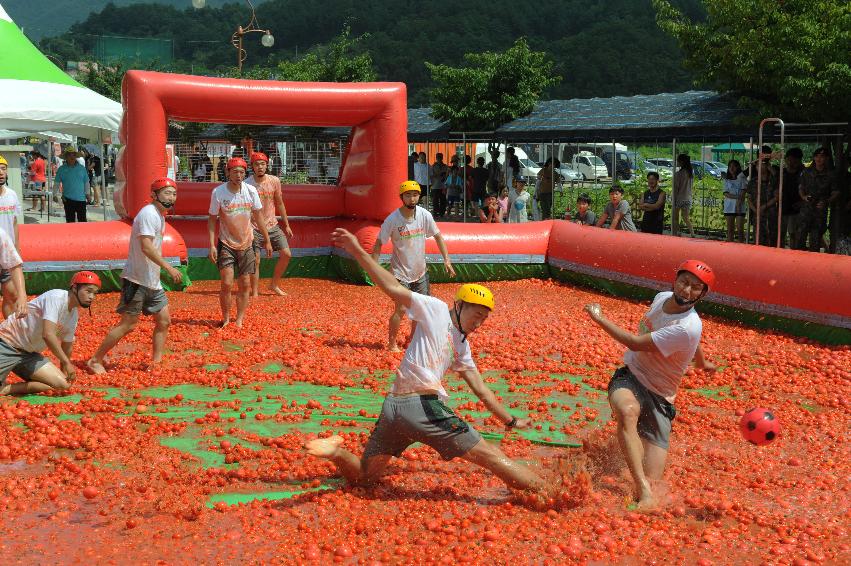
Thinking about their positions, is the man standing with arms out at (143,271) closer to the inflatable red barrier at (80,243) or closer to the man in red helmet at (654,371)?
the man in red helmet at (654,371)

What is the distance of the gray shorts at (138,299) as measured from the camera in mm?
9305

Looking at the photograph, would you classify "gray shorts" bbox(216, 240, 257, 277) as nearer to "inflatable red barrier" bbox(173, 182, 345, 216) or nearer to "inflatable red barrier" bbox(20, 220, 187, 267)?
"inflatable red barrier" bbox(20, 220, 187, 267)

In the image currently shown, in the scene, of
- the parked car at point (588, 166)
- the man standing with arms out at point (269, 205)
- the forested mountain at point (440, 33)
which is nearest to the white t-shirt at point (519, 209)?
the man standing with arms out at point (269, 205)

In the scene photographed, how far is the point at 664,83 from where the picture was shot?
226 ft

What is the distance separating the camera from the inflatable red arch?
1274cm

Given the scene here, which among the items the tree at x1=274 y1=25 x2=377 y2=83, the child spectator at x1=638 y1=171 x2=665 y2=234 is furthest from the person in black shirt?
the tree at x1=274 y1=25 x2=377 y2=83

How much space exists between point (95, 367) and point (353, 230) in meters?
7.08

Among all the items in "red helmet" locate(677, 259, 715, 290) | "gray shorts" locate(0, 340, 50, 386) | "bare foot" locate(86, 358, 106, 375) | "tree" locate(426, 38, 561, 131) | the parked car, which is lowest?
"bare foot" locate(86, 358, 106, 375)

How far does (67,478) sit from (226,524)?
1317 millimetres

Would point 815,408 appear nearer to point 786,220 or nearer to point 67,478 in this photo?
point 67,478

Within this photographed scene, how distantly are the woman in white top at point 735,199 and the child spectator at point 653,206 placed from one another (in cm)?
150

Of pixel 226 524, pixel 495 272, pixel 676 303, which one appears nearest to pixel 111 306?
pixel 495 272

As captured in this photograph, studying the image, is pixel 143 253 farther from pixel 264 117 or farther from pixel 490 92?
pixel 490 92

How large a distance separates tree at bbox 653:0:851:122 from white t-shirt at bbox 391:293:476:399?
12510 millimetres
